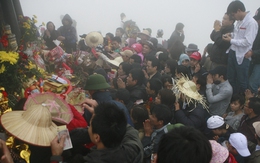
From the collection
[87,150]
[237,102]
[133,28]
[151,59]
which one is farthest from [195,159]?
[133,28]

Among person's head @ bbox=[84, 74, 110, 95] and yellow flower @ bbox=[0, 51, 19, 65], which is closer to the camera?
yellow flower @ bbox=[0, 51, 19, 65]

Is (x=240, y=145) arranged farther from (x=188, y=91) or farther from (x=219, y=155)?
(x=188, y=91)

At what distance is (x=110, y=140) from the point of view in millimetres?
1601

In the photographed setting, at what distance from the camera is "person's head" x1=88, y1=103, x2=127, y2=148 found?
1.60m

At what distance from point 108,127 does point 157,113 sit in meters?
1.05

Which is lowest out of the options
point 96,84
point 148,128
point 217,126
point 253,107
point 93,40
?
point 217,126

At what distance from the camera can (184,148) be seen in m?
1.32

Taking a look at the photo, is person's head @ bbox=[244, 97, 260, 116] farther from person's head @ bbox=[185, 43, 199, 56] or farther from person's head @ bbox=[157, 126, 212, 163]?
person's head @ bbox=[185, 43, 199, 56]

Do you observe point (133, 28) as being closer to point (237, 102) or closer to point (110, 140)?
point (237, 102)

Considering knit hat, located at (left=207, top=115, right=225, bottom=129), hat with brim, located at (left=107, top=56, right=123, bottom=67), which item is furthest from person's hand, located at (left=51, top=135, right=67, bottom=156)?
hat with brim, located at (left=107, top=56, right=123, bottom=67)

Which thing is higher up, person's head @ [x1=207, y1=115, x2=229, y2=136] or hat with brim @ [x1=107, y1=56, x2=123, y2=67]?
hat with brim @ [x1=107, y1=56, x2=123, y2=67]

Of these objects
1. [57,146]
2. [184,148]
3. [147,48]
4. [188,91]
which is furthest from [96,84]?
[147,48]

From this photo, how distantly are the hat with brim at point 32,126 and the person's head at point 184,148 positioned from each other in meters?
0.80

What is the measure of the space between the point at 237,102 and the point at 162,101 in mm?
1208
